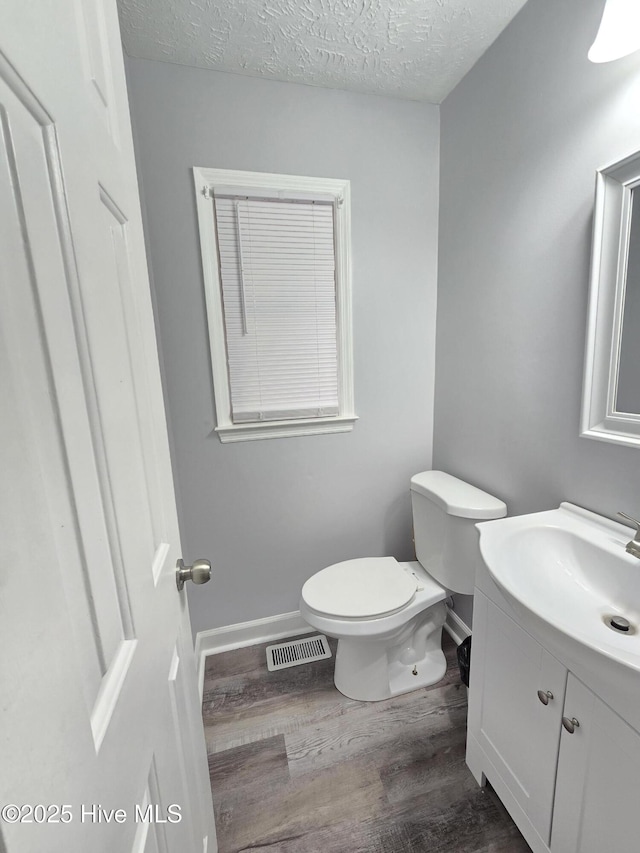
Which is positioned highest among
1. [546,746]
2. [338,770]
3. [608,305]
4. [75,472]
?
[608,305]

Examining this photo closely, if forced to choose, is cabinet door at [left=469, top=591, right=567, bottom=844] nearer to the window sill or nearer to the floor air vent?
the floor air vent

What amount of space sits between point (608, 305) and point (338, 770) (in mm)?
1660

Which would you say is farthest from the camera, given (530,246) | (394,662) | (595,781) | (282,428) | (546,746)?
(282,428)

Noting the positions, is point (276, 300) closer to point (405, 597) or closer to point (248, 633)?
point (405, 597)

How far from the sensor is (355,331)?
62.7 inches

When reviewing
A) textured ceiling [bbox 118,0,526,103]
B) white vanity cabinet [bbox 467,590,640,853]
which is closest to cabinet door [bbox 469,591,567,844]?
white vanity cabinet [bbox 467,590,640,853]

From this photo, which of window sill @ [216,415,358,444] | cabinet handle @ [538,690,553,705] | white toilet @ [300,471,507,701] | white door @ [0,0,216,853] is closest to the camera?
white door @ [0,0,216,853]

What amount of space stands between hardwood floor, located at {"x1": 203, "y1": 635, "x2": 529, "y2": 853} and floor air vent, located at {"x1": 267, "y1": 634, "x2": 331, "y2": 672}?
0.04m

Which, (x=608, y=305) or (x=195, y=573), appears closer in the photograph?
(x=195, y=573)

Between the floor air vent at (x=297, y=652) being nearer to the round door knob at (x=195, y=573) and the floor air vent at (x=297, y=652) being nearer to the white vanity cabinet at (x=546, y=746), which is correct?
the white vanity cabinet at (x=546, y=746)

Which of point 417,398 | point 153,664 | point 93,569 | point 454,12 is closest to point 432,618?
point 417,398

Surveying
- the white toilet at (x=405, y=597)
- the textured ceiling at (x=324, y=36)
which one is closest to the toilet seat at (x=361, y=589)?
the white toilet at (x=405, y=597)

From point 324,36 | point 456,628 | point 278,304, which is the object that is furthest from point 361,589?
point 324,36

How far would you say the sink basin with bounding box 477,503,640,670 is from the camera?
2.42ft
